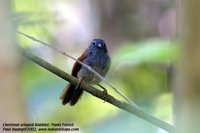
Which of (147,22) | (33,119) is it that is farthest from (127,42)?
(33,119)

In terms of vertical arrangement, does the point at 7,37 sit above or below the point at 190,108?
above

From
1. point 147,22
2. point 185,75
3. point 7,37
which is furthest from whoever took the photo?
point 147,22

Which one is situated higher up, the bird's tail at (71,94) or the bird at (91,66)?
the bird at (91,66)

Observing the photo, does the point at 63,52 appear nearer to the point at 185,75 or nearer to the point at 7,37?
the point at 7,37

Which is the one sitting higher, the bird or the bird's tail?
the bird
